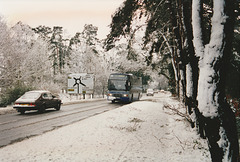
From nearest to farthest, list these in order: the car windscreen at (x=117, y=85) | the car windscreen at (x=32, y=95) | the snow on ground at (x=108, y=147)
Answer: the snow on ground at (x=108, y=147)
the car windscreen at (x=32, y=95)
the car windscreen at (x=117, y=85)

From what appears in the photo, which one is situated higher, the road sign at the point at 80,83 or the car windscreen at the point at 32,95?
the road sign at the point at 80,83

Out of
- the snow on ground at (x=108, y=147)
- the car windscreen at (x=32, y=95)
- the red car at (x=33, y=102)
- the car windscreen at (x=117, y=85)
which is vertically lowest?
the snow on ground at (x=108, y=147)

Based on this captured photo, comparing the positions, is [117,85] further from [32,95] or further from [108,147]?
[108,147]

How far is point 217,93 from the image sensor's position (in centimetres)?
350

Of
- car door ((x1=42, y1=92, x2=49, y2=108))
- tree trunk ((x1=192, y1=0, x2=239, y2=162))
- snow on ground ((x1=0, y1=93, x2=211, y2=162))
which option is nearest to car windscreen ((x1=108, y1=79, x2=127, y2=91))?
car door ((x1=42, y1=92, x2=49, y2=108))

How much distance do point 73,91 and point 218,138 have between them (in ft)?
105

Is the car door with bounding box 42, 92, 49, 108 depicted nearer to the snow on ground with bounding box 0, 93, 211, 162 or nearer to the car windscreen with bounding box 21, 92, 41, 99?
the car windscreen with bounding box 21, 92, 41, 99

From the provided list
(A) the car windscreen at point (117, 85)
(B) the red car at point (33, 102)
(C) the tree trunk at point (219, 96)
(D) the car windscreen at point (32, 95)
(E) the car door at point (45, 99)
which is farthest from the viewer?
(A) the car windscreen at point (117, 85)

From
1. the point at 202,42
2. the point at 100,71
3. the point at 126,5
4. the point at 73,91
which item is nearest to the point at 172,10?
the point at 126,5

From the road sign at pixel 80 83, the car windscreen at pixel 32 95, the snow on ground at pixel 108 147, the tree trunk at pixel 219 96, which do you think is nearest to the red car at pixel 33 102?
the car windscreen at pixel 32 95

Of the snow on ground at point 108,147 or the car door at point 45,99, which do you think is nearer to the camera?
the snow on ground at point 108,147

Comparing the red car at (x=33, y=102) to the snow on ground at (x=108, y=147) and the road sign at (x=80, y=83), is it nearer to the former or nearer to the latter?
the snow on ground at (x=108, y=147)

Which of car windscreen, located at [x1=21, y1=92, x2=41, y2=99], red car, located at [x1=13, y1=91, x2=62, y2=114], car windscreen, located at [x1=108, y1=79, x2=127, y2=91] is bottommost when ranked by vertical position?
red car, located at [x1=13, y1=91, x2=62, y2=114]

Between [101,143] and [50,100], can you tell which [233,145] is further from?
[50,100]
